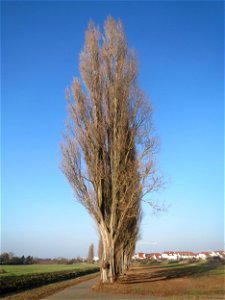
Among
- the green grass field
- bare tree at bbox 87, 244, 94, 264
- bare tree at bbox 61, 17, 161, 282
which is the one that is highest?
bare tree at bbox 61, 17, 161, 282

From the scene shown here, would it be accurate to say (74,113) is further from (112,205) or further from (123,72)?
(112,205)

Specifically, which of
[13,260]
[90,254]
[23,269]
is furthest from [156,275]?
[90,254]

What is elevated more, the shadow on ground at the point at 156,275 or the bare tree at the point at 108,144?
the bare tree at the point at 108,144

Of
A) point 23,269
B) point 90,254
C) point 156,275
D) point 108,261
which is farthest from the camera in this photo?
point 90,254

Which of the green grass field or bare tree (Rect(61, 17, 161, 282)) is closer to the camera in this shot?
bare tree (Rect(61, 17, 161, 282))

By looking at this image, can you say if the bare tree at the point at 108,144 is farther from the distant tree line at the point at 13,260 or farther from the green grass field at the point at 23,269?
the distant tree line at the point at 13,260

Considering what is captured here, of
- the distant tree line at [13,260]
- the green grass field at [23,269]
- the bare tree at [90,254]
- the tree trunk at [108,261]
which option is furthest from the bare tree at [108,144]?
the bare tree at [90,254]

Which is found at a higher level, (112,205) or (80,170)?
(80,170)

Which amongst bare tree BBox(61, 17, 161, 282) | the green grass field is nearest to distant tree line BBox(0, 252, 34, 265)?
the green grass field

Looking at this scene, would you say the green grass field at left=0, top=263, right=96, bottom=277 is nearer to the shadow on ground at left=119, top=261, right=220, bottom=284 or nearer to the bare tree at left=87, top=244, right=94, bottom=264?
the shadow on ground at left=119, top=261, right=220, bottom=284

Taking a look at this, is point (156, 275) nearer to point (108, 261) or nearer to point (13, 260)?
point (108, 261)

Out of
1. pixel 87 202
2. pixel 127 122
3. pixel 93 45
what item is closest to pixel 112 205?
pixel 87 202

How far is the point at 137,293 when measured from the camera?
1534cm

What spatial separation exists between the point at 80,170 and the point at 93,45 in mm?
8182
